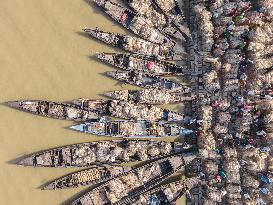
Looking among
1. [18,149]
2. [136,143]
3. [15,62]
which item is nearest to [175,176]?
[136,143]

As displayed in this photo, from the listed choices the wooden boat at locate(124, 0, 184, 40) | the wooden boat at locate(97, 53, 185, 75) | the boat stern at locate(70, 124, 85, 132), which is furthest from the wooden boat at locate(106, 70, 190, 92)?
the boat stern at locate(70, 124, 85, 132)

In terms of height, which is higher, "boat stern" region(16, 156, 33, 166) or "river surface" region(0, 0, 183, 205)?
"river surface" region(0, 0, 183, 205)

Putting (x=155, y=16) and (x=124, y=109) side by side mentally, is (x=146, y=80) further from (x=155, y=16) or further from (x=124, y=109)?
(x=155, y=16)

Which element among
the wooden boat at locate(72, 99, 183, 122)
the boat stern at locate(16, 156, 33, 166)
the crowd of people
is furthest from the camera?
the crowd of people

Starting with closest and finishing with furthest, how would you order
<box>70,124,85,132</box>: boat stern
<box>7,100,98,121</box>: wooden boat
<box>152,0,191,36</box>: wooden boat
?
<box>7,100,98,121</box>: wooden boat < <box>70,124,85,132</box>: boat stern < <box>152,0,191,36</box>: wooden boat

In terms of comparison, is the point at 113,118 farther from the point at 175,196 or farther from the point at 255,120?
the point at 255,120

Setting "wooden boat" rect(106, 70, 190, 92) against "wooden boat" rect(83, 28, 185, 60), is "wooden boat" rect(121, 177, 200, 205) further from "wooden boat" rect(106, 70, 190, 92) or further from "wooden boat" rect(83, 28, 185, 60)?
"wooden boat" rect(83, 28, 185, 60)

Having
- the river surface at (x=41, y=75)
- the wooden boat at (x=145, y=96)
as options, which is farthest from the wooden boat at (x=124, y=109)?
the river surface at (x=41, y=75)
